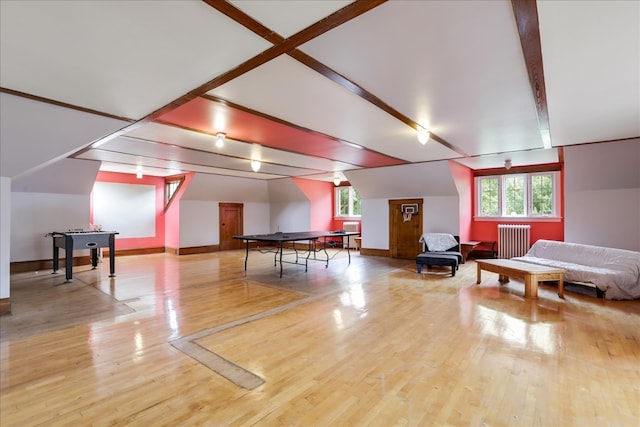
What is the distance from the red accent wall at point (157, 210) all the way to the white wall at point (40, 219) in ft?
2.93

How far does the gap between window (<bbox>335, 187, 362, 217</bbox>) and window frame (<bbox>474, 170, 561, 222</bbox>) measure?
3940 mm

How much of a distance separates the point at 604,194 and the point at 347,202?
23.4 feet

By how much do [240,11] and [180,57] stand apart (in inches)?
29.3

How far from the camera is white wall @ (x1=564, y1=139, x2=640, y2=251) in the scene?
488 centimetres

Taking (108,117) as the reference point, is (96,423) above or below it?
below

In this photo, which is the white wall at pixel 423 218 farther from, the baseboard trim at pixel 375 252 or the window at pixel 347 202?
the window at pixel 347 202

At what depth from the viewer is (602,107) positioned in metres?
3.39

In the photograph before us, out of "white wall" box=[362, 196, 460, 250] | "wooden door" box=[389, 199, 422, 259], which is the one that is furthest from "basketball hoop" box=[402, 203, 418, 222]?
"white wall" box=[362, 196, 460, 250]

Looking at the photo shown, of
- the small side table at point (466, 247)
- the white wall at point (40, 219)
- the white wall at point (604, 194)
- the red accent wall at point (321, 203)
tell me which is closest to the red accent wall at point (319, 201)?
the red accent wall at point (321, 203)

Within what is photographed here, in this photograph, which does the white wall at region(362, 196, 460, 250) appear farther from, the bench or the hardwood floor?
the hardwood floor

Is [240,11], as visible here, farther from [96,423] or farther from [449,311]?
[449,311]

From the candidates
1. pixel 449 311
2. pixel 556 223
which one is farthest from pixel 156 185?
pixel 556 223

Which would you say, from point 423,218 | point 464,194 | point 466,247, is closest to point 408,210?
point 423,218

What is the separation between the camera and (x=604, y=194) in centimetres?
516
